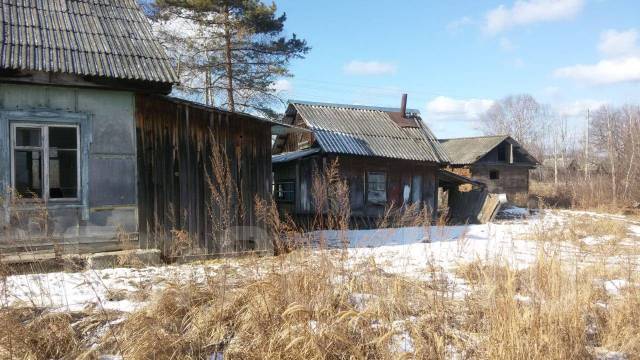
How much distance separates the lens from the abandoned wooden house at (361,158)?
1650 cm

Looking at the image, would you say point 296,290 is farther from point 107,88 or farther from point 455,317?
point 107,88

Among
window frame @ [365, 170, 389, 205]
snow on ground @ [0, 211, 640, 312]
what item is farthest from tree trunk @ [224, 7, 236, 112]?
snow on ground @ [0, 211, 640, 312]

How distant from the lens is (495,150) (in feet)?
98.7

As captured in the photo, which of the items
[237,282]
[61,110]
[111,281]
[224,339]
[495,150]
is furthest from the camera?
[495,150]

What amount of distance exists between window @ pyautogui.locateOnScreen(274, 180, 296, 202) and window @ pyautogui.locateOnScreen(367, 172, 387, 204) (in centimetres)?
286

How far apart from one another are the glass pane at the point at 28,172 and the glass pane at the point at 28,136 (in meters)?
0.13

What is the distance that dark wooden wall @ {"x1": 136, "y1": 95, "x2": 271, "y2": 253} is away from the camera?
8.20 meters

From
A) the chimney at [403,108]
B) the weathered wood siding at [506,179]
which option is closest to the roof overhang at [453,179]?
the chimney at [403,108]

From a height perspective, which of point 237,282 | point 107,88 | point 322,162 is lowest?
point 237,282

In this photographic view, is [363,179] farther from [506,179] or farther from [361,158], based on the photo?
[506,179]

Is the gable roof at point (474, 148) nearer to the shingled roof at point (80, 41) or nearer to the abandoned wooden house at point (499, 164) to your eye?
the abandoned wooden house at point (499, 164)

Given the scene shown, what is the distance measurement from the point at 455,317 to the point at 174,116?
20.4 feet

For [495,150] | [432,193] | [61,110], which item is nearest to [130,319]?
[61,110]

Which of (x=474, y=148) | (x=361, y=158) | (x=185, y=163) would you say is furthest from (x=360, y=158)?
(x=474, y=148)
